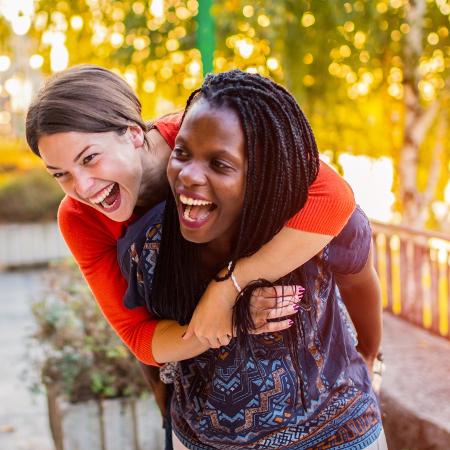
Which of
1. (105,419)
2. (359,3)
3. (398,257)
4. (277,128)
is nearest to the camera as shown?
(277,128)

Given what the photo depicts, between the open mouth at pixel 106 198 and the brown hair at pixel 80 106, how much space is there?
0.12 m

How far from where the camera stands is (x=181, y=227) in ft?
4.43

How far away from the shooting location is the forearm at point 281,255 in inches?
54.5

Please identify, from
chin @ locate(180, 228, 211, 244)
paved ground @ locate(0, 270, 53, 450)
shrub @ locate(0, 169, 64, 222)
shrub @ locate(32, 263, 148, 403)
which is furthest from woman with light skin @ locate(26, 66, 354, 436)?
shrub @ locate(0, 169, 64, 222)

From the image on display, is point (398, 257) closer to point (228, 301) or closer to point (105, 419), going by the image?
point (105, 419)

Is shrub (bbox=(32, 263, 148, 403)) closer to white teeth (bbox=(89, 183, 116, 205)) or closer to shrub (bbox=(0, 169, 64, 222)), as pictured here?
white teeth (bbox=(89, 183, 116, 205))

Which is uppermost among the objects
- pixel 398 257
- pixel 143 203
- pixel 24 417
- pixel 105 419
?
pixel 143 203

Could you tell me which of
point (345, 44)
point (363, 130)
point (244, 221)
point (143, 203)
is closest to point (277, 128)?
point (244, 221)

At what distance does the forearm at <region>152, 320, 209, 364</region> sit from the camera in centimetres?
148

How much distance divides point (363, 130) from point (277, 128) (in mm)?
3901

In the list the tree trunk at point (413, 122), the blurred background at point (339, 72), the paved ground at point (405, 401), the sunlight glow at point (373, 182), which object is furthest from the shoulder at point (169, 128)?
the sunlight glow at point (373, 182)

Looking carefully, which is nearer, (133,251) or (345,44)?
(133,251)

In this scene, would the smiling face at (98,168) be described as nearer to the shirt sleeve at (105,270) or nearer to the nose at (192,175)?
the shirt sleeve at (105,270)

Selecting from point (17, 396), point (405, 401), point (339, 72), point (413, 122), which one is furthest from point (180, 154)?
point (17, 396)
